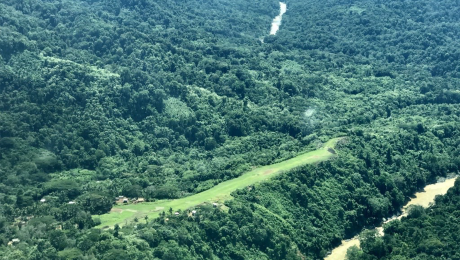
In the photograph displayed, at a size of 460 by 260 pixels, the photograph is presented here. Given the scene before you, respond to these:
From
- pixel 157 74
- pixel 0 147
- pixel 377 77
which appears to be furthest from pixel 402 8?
pixel 0 147

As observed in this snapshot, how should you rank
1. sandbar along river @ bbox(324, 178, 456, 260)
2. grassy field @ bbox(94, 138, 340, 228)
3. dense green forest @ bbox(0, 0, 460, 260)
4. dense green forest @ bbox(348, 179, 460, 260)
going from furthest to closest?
sandbar along river @ bbox(324, 178, 456, 260) → grassy field @ bbox(94, 138, 340, 228) → dense green forest @ bbox(0, 0, 460, 260) → dense green forest @ bbox(348, 179, 460, 260)

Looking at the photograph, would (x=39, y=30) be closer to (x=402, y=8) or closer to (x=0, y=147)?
(x=0, y=147)

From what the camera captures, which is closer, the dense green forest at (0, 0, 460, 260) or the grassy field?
the dense green forest at (0, 0, 460, 260)

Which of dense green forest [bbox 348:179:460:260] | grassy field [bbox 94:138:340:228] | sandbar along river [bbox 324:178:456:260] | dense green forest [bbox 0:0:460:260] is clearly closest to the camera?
dense green forest [bbox 348:179:460:260]

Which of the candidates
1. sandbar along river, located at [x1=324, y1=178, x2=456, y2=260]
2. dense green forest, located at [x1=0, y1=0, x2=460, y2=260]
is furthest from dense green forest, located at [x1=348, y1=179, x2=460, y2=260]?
sandbar along river, located at [x1=324, y1=178, x2=456, y2=260]

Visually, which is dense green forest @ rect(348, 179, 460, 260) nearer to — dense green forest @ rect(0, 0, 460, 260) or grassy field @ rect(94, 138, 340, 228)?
dense green forest @ rect(0, 0, 460, 260)

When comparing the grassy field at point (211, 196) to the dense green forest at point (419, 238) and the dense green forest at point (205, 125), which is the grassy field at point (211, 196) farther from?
the dense green forest at point (419, 238)

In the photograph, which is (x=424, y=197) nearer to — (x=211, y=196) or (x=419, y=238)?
(x=419, y=238)
